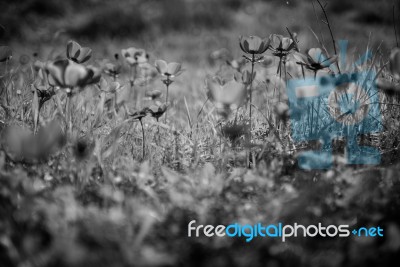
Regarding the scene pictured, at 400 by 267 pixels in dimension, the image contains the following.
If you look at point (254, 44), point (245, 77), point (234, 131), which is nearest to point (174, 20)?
point (245, 77)

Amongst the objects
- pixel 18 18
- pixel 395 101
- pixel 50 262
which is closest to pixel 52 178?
pixel 50 262

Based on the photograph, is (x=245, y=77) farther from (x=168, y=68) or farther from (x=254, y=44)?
(x=168, y=68)

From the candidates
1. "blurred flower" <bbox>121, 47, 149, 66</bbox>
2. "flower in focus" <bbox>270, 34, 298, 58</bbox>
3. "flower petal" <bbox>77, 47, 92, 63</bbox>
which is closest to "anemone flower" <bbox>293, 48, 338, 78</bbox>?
"flower in focus" <bbox>270, 34, 298, 58</bbox>

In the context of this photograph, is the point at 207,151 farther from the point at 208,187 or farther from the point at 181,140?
the point at 208,187

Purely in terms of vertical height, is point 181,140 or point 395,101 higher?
point 395,101

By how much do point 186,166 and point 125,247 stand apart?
524 millimetres

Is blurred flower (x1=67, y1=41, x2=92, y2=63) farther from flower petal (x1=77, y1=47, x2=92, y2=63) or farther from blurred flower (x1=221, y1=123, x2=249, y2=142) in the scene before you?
blurred flower (x1=221, y1=123, x2=249, y2=142)

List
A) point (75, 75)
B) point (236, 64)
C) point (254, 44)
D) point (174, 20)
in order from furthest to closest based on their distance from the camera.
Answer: point (174, 20) → point (236, 64) → point (254, 44) → point (75, 75)

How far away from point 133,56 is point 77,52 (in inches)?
18.7

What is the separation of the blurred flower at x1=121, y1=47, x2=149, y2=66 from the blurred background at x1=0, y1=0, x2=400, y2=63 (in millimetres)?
2535

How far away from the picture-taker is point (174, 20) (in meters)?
5.48

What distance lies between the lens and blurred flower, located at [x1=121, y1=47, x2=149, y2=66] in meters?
1.68

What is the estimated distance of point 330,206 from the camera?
0.88 m

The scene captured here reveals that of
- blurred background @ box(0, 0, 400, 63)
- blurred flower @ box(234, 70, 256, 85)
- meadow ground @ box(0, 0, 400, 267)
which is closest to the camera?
meadow ground @ box(0, 0, 400, 267)
